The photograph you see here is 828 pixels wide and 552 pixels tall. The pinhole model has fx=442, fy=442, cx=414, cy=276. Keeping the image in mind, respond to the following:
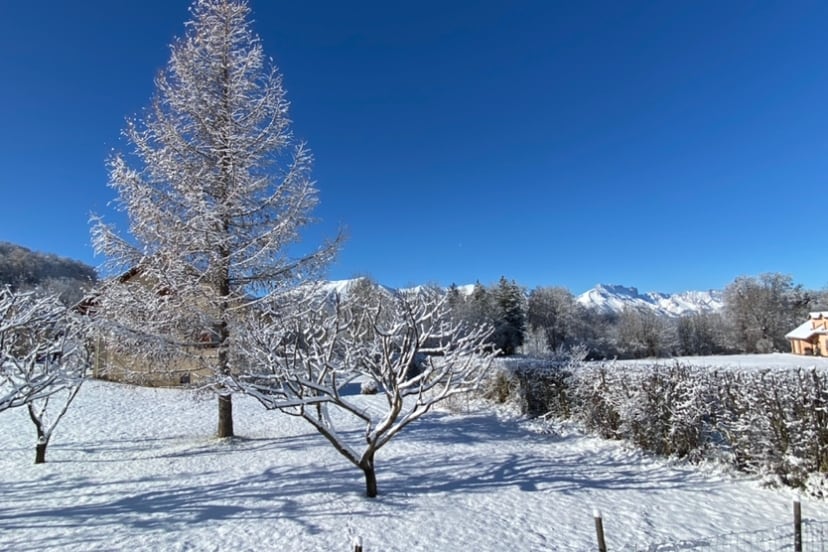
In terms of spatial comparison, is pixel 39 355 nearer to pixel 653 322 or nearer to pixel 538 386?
pixel 538 386

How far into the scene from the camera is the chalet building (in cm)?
3481

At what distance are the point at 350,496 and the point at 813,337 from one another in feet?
148

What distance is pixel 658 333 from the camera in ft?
160

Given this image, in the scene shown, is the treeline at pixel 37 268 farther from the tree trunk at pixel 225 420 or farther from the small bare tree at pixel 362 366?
the small bare tree at pixel 362 366

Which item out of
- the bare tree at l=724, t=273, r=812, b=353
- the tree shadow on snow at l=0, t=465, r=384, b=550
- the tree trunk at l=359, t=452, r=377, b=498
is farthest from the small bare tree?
the bare tree at l=724, t=273, r=812, b=353

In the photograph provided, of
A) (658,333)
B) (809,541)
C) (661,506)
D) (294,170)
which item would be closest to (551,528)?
(661,506)

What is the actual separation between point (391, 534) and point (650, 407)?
623cm

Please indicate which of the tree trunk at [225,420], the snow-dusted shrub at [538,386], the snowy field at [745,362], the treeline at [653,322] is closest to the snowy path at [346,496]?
the tree trunk at [225,420]

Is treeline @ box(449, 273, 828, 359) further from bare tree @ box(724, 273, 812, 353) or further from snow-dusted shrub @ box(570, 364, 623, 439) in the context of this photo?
snow-dusted shrub @ box(570, 364, 623, 439)

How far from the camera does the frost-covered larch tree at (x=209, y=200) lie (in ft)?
30.4

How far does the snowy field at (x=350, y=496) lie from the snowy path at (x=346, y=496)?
0.09 ft

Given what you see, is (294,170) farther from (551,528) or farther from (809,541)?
(809,541)

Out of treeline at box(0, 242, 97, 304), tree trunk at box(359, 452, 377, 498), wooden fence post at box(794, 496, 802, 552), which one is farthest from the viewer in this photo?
treeline at box(0, 242, 97, 304)

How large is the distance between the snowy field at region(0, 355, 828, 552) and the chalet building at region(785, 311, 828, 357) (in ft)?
122
